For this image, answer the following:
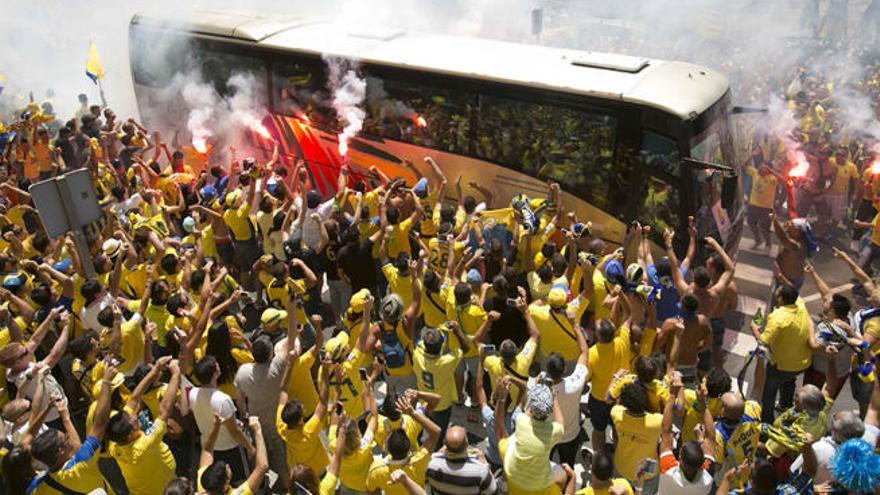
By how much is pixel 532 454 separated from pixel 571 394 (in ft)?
3.48

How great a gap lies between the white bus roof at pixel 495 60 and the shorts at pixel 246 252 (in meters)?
3.30

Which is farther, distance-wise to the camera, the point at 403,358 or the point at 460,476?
the point at 403,358

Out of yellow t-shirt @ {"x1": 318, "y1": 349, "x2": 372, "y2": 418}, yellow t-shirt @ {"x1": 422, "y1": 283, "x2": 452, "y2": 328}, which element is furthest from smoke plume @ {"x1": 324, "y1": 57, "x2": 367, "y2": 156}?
yellow t-shirt @ {"x1": 318, "y1": 349, "x2": 372, "y2": 418}

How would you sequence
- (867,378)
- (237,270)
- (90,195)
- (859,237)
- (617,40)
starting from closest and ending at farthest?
1. (867,378)
2. (90,195)
3. (237,270)
4. (859,237)
5. (617,40)

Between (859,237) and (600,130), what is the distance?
5.88 metres

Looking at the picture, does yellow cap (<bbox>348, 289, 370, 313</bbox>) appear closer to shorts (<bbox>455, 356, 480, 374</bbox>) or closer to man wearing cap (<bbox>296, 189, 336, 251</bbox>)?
shorts (<bbox>455, 356, 480, 374</bbox>)

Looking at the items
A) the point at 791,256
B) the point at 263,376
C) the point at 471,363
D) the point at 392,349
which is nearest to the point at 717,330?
the point at 791,256

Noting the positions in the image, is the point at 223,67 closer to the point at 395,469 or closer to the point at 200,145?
the point at 200,145

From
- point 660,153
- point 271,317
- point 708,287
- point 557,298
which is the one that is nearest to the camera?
point 557,298

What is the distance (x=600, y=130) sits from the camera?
890cm

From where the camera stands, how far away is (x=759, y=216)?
1132 centimetres

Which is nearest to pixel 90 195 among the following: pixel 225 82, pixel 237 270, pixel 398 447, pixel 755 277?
pixel 237 270

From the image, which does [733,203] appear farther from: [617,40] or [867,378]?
[617,40]

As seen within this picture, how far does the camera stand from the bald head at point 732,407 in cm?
486
